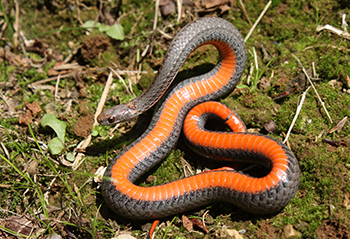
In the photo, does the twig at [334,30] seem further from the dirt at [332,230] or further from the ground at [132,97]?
the dirt at [332,230]

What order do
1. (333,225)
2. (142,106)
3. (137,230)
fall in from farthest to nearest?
(142,106)
(137,230)
(333,225)

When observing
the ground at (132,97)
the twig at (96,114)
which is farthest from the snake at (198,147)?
the twig at (96,114)

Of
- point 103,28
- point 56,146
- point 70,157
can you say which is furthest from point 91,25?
point 70,157

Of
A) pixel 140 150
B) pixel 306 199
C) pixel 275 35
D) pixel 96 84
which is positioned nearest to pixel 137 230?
pixel 140 150

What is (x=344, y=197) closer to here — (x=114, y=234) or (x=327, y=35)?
(x=327, y=35)

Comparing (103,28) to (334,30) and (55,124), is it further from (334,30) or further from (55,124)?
(334,30)

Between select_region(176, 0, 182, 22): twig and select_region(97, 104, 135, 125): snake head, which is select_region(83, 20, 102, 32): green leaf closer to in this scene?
select_region(176, 0, 182, 22): twig

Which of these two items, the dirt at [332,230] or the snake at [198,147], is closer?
the dirt at [332,230]
